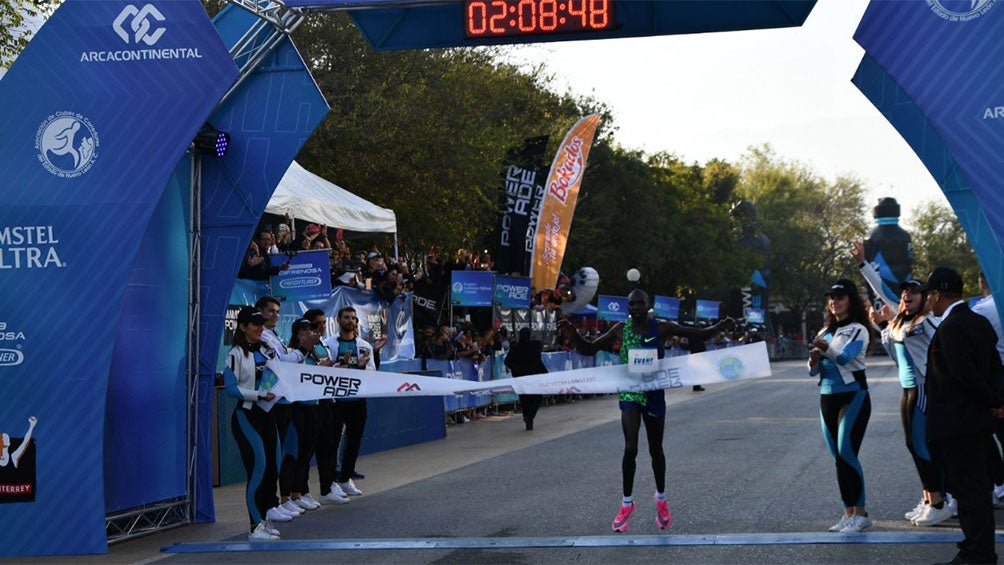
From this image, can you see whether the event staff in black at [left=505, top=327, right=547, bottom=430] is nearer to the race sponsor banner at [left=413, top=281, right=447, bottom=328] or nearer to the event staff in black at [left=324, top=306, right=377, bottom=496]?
the race sponsor banner at [left=413, top=281, right=447, bottom=328]

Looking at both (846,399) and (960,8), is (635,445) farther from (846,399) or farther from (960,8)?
(960,8)

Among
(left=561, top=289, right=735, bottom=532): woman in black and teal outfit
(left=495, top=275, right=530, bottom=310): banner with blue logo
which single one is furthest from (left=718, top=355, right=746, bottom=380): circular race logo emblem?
(left=495, top=275, right=530, bottom=310): banner with blue logo

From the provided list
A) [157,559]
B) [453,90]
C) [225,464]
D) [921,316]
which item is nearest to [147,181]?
[157,559]

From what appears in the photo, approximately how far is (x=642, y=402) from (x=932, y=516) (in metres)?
2.56

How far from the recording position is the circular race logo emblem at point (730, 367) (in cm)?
1086

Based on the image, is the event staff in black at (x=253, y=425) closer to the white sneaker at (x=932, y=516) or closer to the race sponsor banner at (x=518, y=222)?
the white sneaker at (x=932, y=516)

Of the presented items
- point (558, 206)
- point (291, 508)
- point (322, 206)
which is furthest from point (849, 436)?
point (558, 206)

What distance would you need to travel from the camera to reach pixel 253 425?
35.6 ft

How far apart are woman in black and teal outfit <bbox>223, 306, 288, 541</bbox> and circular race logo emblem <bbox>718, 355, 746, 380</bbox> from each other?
3911mm

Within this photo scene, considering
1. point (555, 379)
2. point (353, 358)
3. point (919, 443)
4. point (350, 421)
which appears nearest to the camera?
point (919, 443)

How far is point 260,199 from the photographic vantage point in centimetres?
1198

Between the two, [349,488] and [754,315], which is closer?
[349,488]

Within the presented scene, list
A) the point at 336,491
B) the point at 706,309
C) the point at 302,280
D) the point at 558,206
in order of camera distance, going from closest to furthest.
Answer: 1. the point at 336,491
2. the point at 302,280
3. the point at 558,206
4. the point at 706,309

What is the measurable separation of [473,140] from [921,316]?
24091 millimetres
